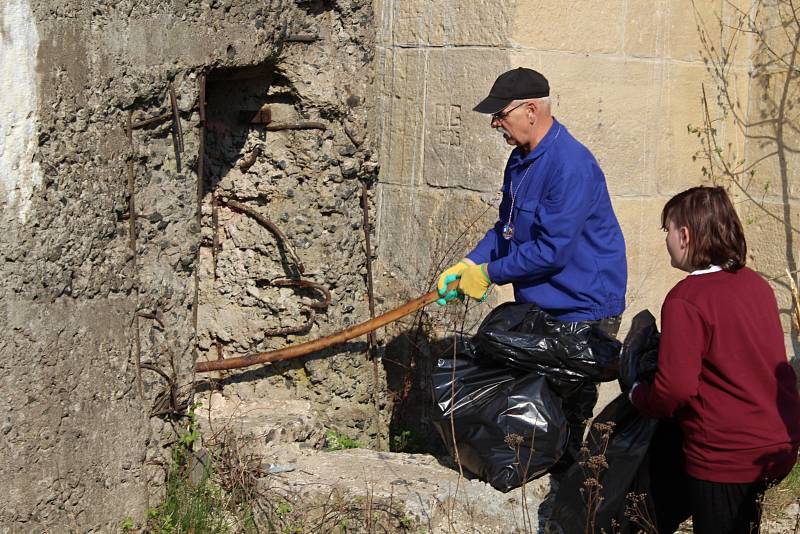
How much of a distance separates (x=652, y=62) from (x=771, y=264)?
4.23ft

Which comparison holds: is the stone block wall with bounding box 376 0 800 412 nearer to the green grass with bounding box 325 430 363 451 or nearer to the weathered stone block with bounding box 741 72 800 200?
the weathered stone block with bounding box 741 72 800 200

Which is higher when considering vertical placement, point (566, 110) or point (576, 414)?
point (566, 110)

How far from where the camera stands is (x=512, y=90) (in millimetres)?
3939

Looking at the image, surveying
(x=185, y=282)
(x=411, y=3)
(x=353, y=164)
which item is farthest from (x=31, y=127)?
(x=411, y=3)

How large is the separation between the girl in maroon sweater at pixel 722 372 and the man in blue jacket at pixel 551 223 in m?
0.76

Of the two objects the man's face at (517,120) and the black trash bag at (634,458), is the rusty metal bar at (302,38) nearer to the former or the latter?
the man's face at (517,120)

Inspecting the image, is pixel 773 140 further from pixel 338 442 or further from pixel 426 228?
pixel 338 442

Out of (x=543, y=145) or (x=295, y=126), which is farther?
(x=295, y=126)

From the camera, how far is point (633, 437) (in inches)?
135

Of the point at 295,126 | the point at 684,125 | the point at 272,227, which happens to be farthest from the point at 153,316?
the point at 684,125

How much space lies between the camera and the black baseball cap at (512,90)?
3939mm

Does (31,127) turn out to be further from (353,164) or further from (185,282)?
(353,164)

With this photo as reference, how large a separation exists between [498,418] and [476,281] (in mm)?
514

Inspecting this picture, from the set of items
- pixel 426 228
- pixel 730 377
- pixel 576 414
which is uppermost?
pixel 426 228
